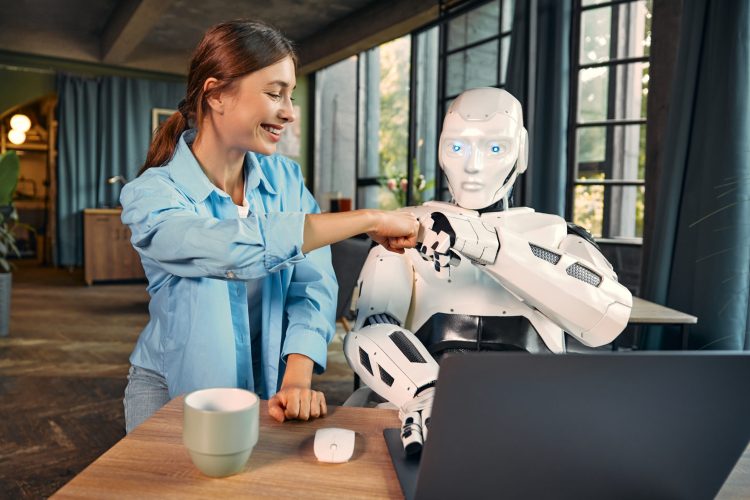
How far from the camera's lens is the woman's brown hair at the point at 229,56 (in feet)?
3.39

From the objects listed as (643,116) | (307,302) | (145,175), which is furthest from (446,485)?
(643,116)

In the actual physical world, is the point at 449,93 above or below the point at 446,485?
above

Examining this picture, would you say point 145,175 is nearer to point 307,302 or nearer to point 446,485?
point 307,302

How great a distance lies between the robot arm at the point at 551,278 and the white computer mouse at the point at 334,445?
324 millimetres

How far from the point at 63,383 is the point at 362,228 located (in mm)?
2982

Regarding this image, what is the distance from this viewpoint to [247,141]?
107 cm

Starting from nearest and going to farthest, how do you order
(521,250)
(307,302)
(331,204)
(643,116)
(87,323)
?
(521,250) < (307,302) < (643,116) < (87,323) < (331,204)

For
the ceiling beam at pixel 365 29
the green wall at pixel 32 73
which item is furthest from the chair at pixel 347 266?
the green wall at pixel 32 73

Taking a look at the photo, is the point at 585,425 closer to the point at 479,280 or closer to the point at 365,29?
the point at 479,280

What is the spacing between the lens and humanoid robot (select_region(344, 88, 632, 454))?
3.22 feet

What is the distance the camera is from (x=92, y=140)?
7.66m

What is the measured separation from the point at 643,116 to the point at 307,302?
3132 millimetres

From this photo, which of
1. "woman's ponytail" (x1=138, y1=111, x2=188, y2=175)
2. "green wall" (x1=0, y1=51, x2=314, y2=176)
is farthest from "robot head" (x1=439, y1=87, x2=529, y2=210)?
"green wall" (x1=0, y1=51, x2=314, y2=176)

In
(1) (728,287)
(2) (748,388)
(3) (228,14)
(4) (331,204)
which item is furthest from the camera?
(3) (228,14)
